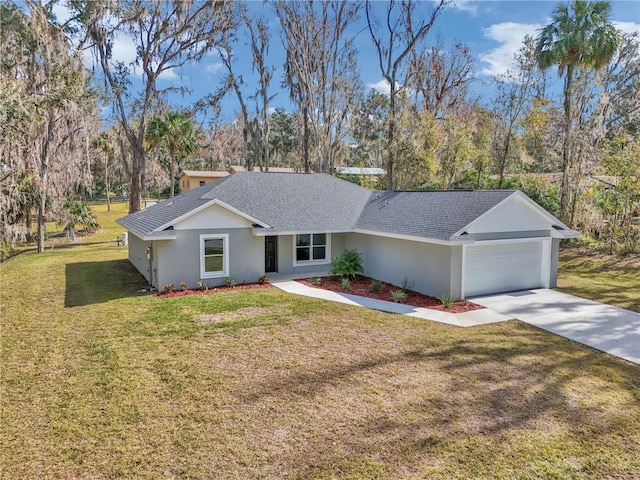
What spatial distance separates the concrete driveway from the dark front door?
Answer: 7.46 m

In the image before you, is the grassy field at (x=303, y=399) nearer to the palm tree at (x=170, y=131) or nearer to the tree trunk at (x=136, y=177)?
the palm tree at (x=170, y=131)

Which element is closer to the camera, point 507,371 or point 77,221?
point 507,371

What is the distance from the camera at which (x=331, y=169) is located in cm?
3206

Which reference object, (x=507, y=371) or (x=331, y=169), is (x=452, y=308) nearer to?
(x=507, y=371)

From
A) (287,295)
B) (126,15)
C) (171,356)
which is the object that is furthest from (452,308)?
(126,15)

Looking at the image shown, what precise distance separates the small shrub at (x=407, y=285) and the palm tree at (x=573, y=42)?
497 inches

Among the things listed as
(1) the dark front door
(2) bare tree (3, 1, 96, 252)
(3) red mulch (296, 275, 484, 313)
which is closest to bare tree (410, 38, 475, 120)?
(1) the dark front door

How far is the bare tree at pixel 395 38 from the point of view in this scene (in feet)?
89.0

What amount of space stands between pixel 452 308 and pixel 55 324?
413 inches

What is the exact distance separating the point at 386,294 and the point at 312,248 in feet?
14.0

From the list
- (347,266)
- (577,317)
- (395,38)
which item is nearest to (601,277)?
(577,317)

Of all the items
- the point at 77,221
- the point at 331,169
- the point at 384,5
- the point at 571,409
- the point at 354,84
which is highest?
the point at 384,5

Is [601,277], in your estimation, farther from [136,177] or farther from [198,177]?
[198,177]

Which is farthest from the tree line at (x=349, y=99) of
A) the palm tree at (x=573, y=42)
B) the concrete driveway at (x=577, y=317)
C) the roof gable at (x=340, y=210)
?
the concrete driveway at (x=577, y=317)
